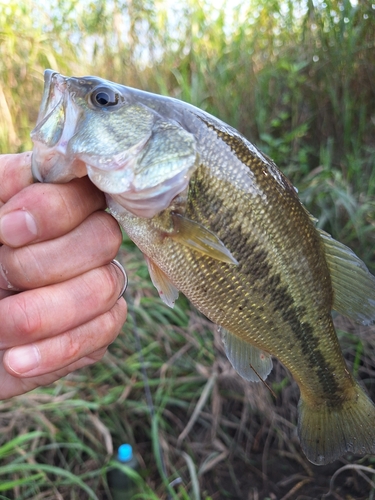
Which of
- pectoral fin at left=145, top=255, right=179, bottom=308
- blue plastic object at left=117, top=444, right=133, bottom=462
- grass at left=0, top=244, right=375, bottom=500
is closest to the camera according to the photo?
pectoral fin at left=145, top=255, right=179, bottom=308

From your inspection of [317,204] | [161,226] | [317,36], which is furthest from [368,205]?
[161,226]

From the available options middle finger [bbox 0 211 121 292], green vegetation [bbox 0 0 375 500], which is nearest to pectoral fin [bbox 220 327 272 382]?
middle finger [bbox 0 211 121 292]

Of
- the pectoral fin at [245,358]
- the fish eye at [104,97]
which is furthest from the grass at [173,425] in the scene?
the fish eye at [104,97]

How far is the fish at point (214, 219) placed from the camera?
3.09 feet

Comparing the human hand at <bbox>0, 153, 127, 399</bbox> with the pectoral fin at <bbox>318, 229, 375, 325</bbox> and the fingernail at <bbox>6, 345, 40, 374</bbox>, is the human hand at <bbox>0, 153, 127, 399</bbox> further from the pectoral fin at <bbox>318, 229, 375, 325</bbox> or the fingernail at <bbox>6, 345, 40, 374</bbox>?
the pectoral fin at <bbox>318, 229, 375, 325</bbox>

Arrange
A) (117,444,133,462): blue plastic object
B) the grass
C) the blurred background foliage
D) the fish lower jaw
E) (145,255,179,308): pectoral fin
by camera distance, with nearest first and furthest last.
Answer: the fish lower jaw, (145,255,179,308): pectoral fin, (117,444,133,462): blue plastic object, the grass, the blurred background foliage

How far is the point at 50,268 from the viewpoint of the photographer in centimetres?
98

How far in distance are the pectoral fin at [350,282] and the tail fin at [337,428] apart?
10.5 inches

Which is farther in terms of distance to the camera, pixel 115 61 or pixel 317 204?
pixel 115 61

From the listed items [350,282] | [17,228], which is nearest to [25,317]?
[17,228]

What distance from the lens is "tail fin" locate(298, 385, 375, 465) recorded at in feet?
3.98

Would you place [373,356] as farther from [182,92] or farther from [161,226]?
[182,92]

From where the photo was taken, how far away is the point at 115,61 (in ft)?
11.2

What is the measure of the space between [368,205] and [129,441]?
1931mm
